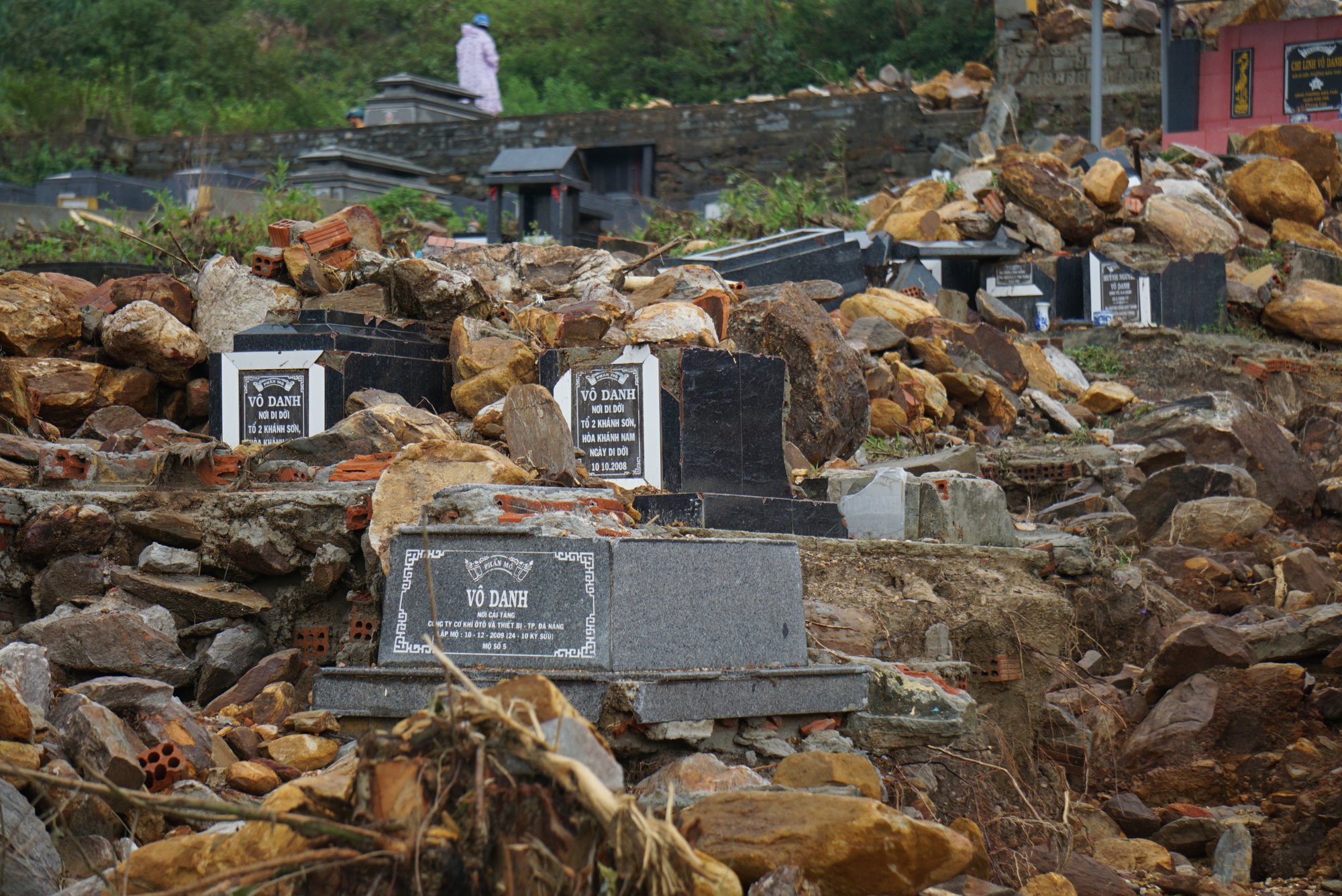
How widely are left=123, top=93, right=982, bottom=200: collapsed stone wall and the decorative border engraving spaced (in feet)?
63.9

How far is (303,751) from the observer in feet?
17.5

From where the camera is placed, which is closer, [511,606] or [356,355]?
[511,606]

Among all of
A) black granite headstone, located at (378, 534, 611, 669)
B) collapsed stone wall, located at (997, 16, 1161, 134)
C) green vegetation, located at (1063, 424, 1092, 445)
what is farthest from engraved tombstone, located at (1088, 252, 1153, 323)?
black granite headstone, located at (378, 534, 611, 669)

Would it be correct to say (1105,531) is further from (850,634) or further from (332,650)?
(332,650)

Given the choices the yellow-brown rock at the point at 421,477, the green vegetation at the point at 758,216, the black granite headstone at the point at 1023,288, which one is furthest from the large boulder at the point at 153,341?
the black granite headstone at the point at 1023,288

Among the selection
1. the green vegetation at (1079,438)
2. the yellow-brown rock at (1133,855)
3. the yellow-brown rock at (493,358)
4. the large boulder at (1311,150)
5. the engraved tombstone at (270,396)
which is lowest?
the yellow-brown rock at (1133,855)

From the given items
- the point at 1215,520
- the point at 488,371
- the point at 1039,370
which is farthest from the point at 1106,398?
the point at 488,371

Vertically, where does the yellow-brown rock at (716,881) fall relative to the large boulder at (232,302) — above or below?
below

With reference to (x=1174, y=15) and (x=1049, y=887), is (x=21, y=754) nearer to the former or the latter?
(x=1049, y=887)

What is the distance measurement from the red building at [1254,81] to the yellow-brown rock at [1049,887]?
19.9 m

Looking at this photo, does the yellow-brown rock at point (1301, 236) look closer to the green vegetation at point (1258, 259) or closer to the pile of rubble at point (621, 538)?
the green vegetation at point (1258, 259)

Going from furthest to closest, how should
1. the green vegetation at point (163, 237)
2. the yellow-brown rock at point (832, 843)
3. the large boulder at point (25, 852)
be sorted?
1. the green vegetation at point (163, 237)
2. the large boulder at point (25, 852)
3. the yellow-brown rock at point (832, 843)

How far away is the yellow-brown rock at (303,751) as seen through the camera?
5.32m

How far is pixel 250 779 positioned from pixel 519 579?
118 cm
